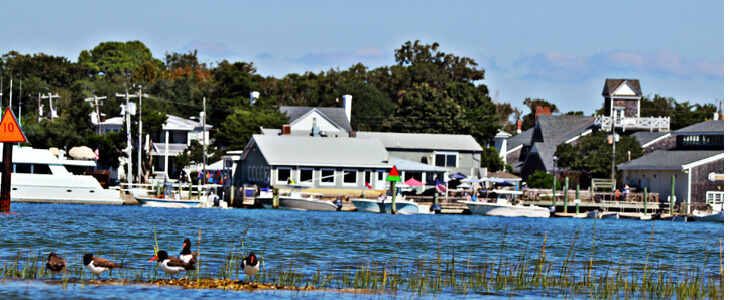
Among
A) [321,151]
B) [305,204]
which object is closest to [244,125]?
[321,151]

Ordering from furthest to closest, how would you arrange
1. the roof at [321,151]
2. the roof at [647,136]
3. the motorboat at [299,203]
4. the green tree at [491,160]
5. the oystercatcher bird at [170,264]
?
the green tree at [491,160]
the roof at [647,136]
the roof at [321,151]
the motorboat at [299,203]
the oystercatcher bird at [170,264]

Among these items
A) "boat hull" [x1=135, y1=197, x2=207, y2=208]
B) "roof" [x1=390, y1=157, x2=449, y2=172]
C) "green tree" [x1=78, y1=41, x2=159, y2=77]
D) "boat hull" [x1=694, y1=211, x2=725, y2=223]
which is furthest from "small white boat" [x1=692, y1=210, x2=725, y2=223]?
"green tree" [x1=78, y1=41, x2=159, y2=77]

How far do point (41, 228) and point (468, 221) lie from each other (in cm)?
2684

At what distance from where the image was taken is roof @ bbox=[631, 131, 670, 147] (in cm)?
9079

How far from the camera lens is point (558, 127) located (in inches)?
4117

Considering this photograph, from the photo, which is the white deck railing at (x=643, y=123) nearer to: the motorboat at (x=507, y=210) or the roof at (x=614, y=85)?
the roof at (x=614, y=85)

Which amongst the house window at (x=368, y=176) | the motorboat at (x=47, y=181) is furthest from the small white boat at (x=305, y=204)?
the motorboat at (x=47, y=181)

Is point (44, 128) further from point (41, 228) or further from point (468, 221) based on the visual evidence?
point (41, 228)

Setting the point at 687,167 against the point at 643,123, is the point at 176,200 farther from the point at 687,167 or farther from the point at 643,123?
the point at 643,123

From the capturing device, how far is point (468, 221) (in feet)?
183

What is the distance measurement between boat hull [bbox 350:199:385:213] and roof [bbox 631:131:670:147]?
3548cm

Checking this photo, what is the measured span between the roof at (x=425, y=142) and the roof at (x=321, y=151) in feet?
31.9

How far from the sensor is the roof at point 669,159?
75.2 meters

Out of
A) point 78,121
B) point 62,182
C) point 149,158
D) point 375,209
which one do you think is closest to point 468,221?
point 375,209
